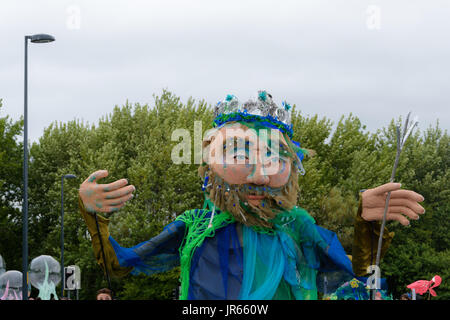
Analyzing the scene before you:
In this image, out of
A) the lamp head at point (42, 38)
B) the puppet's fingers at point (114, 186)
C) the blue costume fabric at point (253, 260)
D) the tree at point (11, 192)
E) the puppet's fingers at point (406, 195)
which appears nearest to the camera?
the puppet's fingers at point (406, 195)

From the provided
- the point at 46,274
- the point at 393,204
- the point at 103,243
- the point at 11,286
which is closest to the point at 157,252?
the point at 103,243

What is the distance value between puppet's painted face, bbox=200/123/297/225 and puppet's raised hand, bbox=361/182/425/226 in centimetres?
57

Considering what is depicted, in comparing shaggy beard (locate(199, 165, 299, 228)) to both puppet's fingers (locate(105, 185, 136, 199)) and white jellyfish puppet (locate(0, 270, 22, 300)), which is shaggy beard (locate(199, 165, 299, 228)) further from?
white jellyfish puppet (locate(0, 270, 22, 300))

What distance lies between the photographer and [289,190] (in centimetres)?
486

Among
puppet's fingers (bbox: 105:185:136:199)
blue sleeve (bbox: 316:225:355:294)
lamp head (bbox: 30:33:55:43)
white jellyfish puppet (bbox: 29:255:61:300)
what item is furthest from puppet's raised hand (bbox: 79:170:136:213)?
lamp head (bbox: 30:33:55:43)

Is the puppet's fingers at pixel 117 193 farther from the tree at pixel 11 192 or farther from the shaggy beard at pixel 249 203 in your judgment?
the tree at pixel 11 192

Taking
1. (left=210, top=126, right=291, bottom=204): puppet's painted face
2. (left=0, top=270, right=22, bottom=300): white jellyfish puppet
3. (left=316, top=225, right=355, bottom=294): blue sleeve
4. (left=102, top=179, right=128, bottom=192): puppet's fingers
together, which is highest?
(left=210, top=126, right=291, bottom=204): puppet's painted face

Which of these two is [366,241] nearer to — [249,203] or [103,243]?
[249,203]

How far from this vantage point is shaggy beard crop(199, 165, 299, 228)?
4.73 m

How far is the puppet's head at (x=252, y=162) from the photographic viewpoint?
4691 millimetres

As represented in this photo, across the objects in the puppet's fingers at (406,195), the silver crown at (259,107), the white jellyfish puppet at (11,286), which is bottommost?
the white jellyfish puppet at (11,286)

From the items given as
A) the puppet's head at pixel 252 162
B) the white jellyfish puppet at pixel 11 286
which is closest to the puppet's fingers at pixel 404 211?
the puppet's head at pixel 252 162
